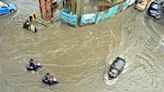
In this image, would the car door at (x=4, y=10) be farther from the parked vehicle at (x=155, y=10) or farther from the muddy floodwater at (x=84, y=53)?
the parked vehicle at (x=155, y=10)

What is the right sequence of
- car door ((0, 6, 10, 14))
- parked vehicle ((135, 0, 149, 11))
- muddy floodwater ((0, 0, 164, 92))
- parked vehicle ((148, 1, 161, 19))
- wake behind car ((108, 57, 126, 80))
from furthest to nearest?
parked vehicle ((135, 0, 149, 11)) → parked vehicle ((148, 1, 161, 19)) → car door ((0, 6, 10, 14)) → wake behind car ((108, 57, 126, 80)) → muddy floodwater ((0, 0, 164, 92))

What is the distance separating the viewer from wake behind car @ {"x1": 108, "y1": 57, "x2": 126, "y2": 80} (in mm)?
12902

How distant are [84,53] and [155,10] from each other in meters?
5.24

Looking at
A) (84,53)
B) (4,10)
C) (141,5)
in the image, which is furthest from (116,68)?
(4,10)

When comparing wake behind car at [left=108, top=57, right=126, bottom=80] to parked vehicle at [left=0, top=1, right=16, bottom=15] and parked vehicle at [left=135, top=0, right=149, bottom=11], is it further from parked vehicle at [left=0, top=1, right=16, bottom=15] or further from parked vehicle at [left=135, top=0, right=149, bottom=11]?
parked vehicle at [left=0, top=1, right=16, bottom=15]

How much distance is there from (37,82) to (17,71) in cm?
109

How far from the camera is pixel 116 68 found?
1292cm

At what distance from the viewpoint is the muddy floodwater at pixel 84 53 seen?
41.8 ft

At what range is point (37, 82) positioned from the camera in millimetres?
12578

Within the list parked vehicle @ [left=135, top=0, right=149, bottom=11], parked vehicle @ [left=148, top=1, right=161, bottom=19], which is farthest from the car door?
parked vehicle @ [left=148, top=1, right=161, bottom=19]

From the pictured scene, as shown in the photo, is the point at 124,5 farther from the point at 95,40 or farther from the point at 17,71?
the point at 17,71

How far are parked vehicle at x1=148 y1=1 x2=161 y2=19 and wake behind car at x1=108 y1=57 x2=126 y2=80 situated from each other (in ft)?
15.4

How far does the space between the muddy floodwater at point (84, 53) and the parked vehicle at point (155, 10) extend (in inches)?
11.9

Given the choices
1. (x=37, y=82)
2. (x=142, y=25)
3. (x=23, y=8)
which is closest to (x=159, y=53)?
(x=142, y=25)
